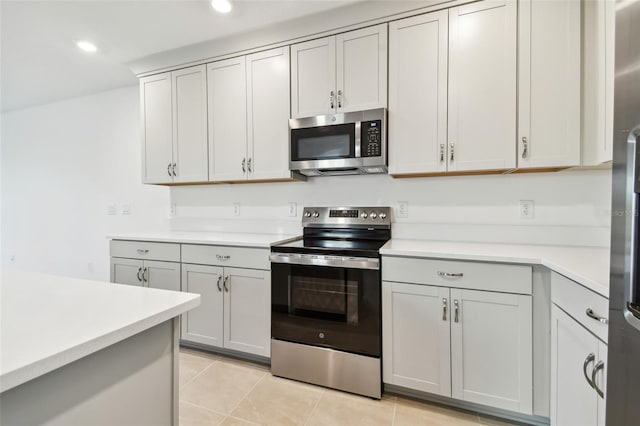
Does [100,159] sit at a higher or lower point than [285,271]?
higher

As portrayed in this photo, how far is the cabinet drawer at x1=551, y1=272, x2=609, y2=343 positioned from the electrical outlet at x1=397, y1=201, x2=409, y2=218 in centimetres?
99

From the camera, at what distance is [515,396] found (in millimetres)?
1504

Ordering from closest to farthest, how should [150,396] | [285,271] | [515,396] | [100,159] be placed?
[150,396]
[515,396]
[285,271]
[100,159]

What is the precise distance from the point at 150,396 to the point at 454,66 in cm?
216

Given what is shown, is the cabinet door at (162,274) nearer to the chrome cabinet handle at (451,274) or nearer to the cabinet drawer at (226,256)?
the cabinet drawer at (226,256)

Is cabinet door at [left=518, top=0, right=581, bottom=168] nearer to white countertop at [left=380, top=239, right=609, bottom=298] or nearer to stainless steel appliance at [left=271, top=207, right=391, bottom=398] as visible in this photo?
white countertop at [left=380, top=239, right=609, bottom=298]

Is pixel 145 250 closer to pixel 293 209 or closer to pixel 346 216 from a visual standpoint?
pixel 293 209

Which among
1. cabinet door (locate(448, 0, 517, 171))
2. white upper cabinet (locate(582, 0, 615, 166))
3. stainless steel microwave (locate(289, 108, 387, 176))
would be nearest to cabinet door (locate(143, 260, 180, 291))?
stainless steel microwave (locate(289, 108, 387, 176))

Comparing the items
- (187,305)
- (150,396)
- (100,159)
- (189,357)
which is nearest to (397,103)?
(187,305)

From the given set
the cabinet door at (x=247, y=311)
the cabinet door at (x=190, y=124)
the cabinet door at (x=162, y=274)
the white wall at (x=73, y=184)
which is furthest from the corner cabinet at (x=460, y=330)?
the white wall at (x=73, y=184)

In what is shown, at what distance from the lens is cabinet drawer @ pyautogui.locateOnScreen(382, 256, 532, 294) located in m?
1.49

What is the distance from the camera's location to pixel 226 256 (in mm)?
2115

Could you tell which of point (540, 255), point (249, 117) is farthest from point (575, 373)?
point (249, 117)

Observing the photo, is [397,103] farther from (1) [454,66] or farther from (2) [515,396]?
(2) [515,396]
